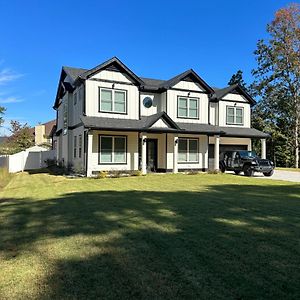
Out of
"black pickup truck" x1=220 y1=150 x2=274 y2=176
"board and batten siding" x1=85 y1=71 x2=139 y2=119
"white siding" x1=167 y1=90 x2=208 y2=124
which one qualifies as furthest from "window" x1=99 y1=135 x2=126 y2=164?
"black pickup truck" x1=220 y1=150 x2=274 y2=176

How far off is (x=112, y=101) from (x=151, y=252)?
730 inches

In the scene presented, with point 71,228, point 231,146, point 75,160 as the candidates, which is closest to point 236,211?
point 71,228

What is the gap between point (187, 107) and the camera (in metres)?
26.2

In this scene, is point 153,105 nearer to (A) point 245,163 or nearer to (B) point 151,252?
(A) point 245,163

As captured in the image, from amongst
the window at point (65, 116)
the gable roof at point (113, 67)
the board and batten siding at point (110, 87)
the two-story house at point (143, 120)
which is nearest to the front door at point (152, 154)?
the two-story house at point (143, 120)

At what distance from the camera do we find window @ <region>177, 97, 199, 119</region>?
25.9 meters

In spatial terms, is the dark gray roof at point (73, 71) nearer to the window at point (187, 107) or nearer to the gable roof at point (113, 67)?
the gable roof at point (113, 67)

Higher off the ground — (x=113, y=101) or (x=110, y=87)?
(x=110, y=87)

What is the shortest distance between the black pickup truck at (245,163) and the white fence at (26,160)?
17.7m

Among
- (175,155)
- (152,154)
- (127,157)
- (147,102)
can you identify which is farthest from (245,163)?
(147,102)

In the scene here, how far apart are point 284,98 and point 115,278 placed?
Answer: 1569 inches

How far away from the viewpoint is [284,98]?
40.1 metres

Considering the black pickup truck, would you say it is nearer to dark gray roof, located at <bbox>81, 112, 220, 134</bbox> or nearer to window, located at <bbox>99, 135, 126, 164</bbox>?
dark gray roof, located at <bbox>81, 112, 220, 134</bbox>

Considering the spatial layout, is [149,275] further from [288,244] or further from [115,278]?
[288,244]
